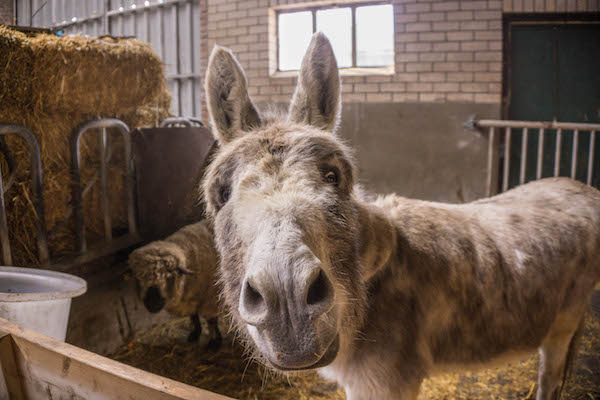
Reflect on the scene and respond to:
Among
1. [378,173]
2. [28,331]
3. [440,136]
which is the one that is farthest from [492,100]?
[28,331]

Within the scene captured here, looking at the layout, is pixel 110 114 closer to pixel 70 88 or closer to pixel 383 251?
pixel 70 88

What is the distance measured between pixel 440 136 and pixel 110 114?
4.65 meters

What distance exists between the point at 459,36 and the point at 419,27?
602 millimetres

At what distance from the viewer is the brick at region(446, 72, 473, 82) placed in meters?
6.03

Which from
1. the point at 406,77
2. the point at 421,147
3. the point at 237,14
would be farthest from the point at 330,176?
the point at 237,14

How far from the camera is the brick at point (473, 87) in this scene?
5984 millimetres

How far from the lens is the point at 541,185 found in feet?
9.43

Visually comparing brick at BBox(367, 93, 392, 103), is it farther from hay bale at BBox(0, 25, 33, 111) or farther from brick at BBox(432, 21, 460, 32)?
hay bale at BBox(0, 25, 33, 111)

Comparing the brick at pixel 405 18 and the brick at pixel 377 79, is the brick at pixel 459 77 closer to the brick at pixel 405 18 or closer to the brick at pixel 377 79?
the brick at pixel 377 79

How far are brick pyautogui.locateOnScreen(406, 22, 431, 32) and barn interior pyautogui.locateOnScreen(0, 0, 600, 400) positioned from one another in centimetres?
2

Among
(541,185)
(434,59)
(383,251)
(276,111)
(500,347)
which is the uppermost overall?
(434,59)

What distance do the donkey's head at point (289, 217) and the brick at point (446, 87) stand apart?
190 inches

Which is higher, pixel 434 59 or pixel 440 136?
pixel 434 59

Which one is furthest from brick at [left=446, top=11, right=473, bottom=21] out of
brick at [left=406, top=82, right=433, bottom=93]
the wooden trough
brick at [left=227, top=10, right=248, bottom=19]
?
the wooden trough
